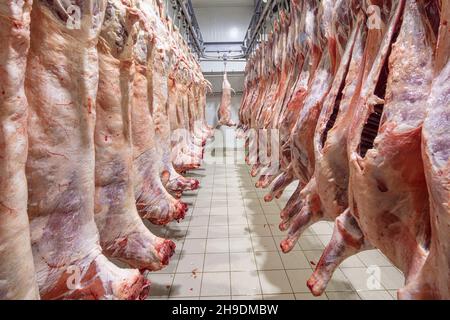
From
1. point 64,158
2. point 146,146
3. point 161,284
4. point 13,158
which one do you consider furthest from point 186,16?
point 13,158

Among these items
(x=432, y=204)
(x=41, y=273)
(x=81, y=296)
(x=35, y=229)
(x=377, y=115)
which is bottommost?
(x=81, y=296)

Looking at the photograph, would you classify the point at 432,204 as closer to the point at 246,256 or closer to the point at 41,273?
the point at 41,273

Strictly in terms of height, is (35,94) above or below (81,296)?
above

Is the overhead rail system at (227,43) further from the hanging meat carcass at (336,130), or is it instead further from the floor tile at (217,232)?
the floor tile at (217,232)

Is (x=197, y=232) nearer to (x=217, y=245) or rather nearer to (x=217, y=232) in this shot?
(x=217, y=232)

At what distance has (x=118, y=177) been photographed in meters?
1.53

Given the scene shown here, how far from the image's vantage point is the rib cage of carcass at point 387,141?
896 millimetres

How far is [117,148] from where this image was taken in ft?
5.00

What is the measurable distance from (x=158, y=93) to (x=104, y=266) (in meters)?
1.55

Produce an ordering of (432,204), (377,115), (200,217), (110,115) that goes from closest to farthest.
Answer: (432,204), (377,115), (110,115), (200,217)

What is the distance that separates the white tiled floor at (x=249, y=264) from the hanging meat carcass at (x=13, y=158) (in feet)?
5.73

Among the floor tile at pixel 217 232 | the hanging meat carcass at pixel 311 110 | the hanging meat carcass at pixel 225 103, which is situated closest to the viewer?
the hanging meat carcass at pixel 311 110

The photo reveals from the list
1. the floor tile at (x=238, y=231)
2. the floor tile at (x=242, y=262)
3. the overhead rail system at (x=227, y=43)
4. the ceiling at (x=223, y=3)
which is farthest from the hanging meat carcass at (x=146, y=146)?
the ceiling at (x=223, y=3)

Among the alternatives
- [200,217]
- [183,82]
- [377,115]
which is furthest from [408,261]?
[183,82]
